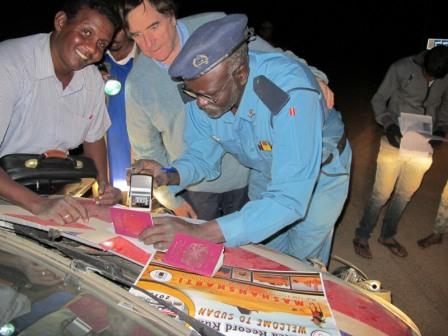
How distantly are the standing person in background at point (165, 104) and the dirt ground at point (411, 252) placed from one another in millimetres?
1505

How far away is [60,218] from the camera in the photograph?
201 cm

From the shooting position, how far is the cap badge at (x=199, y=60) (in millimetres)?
1697

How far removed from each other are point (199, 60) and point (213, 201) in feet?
5.27

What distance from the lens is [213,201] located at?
10.4ft

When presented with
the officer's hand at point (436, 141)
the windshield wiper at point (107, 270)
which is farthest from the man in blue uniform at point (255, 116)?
the officer's hand at point (436, 141)

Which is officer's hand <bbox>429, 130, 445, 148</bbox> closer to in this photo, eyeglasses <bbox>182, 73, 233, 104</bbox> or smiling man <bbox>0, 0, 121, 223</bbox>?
eyeglasses <bbox>182, 73, 233, 104</bbox>

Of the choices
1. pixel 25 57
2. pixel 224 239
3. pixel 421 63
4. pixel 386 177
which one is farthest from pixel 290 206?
pixel 421 63

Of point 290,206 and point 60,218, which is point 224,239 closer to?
point 290,206

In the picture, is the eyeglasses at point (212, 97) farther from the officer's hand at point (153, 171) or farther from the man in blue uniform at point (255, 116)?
the officer's hand at point (153, 171)

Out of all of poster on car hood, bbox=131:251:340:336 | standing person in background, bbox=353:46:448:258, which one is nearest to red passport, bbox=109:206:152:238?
poster on car hood, bbox=131:251:340:336

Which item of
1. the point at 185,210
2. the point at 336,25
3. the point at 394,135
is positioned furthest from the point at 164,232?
the point at 336,25

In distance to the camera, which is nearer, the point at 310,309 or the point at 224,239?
the point at 310,309

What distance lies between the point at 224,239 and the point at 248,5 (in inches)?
1071

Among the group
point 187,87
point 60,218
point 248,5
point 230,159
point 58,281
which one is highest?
point 187,87
